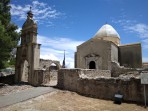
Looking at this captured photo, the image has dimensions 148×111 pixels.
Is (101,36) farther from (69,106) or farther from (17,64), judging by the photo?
(69,106)

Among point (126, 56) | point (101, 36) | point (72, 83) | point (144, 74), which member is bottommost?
point (72, 83)

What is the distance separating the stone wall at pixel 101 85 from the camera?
10.8 meters

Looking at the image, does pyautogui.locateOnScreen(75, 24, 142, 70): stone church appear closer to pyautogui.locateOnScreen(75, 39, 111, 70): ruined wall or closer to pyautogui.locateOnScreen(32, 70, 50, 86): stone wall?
pyautogui.locateOnScreen(75, 39, 111, 70): ruined wall

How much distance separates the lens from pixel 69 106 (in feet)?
32.5

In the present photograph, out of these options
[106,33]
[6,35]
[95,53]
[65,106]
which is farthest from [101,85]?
[106,33]

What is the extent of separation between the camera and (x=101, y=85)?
1235cm

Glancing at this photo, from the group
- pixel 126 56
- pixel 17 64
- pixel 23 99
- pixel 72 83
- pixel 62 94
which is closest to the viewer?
pixel 23 99

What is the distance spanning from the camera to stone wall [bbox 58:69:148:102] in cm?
1077

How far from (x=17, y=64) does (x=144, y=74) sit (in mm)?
16011

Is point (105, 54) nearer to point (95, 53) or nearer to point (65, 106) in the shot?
point (95, 53)

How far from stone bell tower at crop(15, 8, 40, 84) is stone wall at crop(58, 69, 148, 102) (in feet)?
15.2

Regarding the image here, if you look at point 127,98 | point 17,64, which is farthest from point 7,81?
point 127,98

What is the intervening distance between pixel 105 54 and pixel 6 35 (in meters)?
13.8

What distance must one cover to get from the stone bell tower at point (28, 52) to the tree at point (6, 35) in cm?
166
